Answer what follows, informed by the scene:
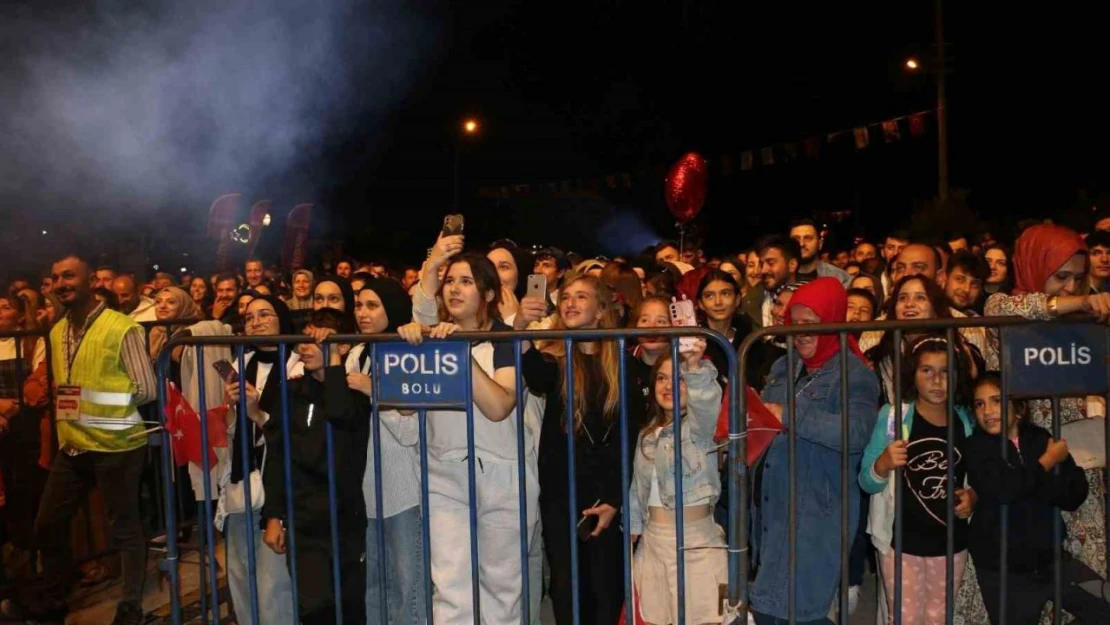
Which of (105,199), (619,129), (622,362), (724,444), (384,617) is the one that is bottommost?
(384,617)

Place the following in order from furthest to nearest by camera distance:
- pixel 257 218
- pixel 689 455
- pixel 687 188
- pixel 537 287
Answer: pixel 257 218 → pixel 687 188 → pixel 537 287 → pixel 689 455

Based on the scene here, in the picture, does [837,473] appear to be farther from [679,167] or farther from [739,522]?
[679,167]

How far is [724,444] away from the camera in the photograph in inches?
149

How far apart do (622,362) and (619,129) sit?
109ft

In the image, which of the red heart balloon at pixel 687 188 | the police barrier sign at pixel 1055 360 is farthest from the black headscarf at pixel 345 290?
the red heart balloon at pixel 687 188

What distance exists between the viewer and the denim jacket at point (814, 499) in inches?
151

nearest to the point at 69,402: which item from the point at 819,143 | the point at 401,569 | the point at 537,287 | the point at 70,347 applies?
the point at 70,347

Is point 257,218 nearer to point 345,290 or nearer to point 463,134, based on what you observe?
point 463,134

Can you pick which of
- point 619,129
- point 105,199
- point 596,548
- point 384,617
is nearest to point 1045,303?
point 596,548

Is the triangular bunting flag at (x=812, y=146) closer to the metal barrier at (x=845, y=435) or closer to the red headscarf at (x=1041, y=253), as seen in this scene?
the red headscarf at (x=1041, y=253)

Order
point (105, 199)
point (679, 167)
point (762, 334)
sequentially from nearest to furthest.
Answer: point (762, 334) < point (679, 167) < point (105, 199)

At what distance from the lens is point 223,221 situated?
64.5ft

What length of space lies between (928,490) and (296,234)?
20334mm

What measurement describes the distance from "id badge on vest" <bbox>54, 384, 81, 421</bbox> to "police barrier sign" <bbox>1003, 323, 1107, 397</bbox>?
5.13 m
